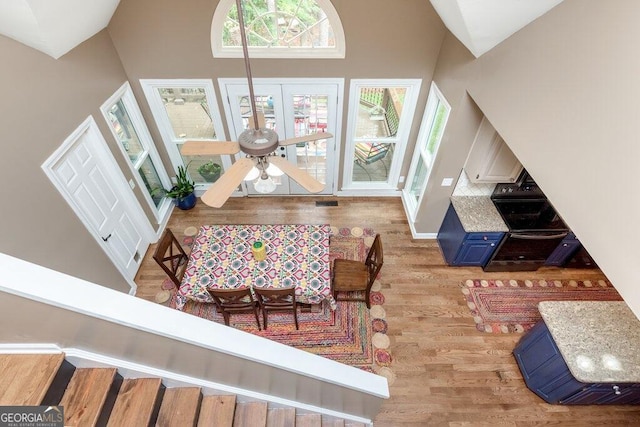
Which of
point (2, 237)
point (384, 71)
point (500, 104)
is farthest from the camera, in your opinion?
point (384, 71)

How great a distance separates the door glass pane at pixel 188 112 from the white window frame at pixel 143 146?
0.36m

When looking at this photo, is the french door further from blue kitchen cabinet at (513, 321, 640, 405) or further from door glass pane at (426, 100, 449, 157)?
blue kitchen cabinet at (513, 321, 640, 405)

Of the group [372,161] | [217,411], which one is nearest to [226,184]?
[217,411]

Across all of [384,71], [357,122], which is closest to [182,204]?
[357,122]

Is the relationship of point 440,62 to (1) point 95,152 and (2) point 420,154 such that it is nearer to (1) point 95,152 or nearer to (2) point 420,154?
(2) point 420,154

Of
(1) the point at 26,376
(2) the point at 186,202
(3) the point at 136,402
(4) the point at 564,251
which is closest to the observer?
(1) the point at 26,376

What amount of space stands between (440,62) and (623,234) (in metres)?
2.86

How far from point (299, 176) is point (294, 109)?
2.63 m

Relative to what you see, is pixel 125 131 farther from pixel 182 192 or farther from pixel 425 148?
pixel 425 148

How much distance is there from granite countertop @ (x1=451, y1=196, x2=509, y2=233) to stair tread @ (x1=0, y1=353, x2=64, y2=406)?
3.88 meters

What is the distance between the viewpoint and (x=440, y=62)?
3.83m

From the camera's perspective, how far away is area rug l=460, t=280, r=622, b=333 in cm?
380

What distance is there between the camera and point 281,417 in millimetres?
2363

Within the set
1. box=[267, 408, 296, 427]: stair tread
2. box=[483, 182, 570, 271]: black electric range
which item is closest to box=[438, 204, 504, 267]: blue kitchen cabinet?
box=[483, 182, 570, 271]: black electric range
